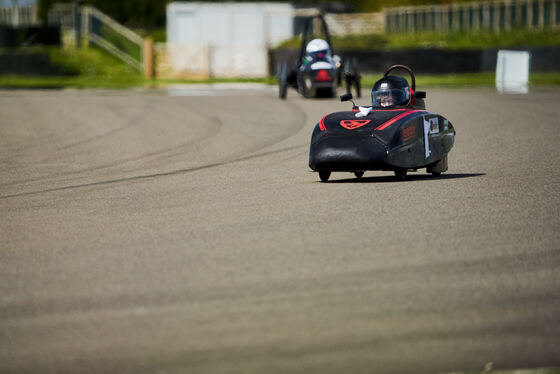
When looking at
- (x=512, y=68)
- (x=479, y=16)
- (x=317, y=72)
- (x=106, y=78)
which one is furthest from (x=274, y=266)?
(x=479, y=16)

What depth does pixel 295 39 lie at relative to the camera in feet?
148

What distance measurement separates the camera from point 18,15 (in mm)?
53094

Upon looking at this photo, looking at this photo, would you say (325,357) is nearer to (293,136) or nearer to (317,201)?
(317,201)

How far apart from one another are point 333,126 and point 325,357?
5.81 meters

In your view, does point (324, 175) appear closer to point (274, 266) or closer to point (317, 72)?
point (274, 266)

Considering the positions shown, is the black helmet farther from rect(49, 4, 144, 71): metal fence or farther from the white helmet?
rect(49, 4, 144, 71): metal fence

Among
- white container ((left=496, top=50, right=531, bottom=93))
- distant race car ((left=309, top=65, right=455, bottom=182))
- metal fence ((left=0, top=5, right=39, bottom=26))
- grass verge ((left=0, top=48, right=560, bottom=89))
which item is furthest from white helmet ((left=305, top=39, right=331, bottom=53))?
metal fence ((left=0, top=5, right=39, bottom=26))

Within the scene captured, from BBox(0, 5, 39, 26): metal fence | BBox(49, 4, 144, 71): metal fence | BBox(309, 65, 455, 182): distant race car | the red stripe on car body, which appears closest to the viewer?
BBox(309, 65, 455, 182): distant race car

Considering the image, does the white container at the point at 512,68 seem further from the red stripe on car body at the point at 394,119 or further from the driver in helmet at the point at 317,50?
the red stripe on car body at the point at 394,119

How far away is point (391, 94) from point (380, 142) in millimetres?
1223

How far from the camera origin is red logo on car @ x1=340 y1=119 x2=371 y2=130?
33.6 feet

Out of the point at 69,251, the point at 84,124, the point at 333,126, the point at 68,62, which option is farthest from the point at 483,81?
the point at 69,251

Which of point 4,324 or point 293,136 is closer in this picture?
point 4,324

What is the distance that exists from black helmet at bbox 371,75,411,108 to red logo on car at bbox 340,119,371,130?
75 centimetres
